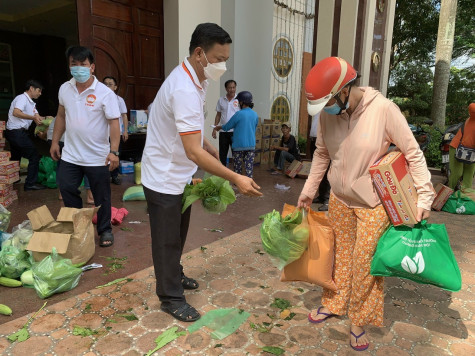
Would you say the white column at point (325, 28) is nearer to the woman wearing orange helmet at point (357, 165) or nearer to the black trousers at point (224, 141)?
the black trousers at point (224, 141)

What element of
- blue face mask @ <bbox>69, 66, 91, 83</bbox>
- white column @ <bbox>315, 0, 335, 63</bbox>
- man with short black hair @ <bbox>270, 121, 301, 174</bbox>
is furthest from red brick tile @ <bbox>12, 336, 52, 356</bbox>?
white column @ <bbox>315, 0, 335, 63</bbox>

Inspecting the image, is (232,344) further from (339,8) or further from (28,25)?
(28,25)

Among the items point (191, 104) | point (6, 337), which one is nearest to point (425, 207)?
point (191, 104)

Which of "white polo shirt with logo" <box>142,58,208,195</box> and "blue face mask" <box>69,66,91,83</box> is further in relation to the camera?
"blue face mask" <box>69,66,91,83</box>

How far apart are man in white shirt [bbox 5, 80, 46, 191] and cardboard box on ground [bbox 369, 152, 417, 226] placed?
5.51 m

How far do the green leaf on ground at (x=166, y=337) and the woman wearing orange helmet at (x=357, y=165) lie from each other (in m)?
1.11

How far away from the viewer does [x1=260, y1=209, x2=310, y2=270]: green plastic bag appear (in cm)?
228

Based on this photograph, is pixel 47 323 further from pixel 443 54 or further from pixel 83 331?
pixel 443 54

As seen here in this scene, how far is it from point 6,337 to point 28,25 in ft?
39.9

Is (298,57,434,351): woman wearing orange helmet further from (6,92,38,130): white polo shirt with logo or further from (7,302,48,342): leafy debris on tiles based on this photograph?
(6,92,38,130): white polo shirt with logo

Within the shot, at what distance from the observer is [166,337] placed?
237 centimetres

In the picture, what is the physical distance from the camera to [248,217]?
5043 mm

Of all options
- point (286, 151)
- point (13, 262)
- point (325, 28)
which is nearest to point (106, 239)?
point (13, 262)

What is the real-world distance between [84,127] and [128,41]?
4624 millimetres
